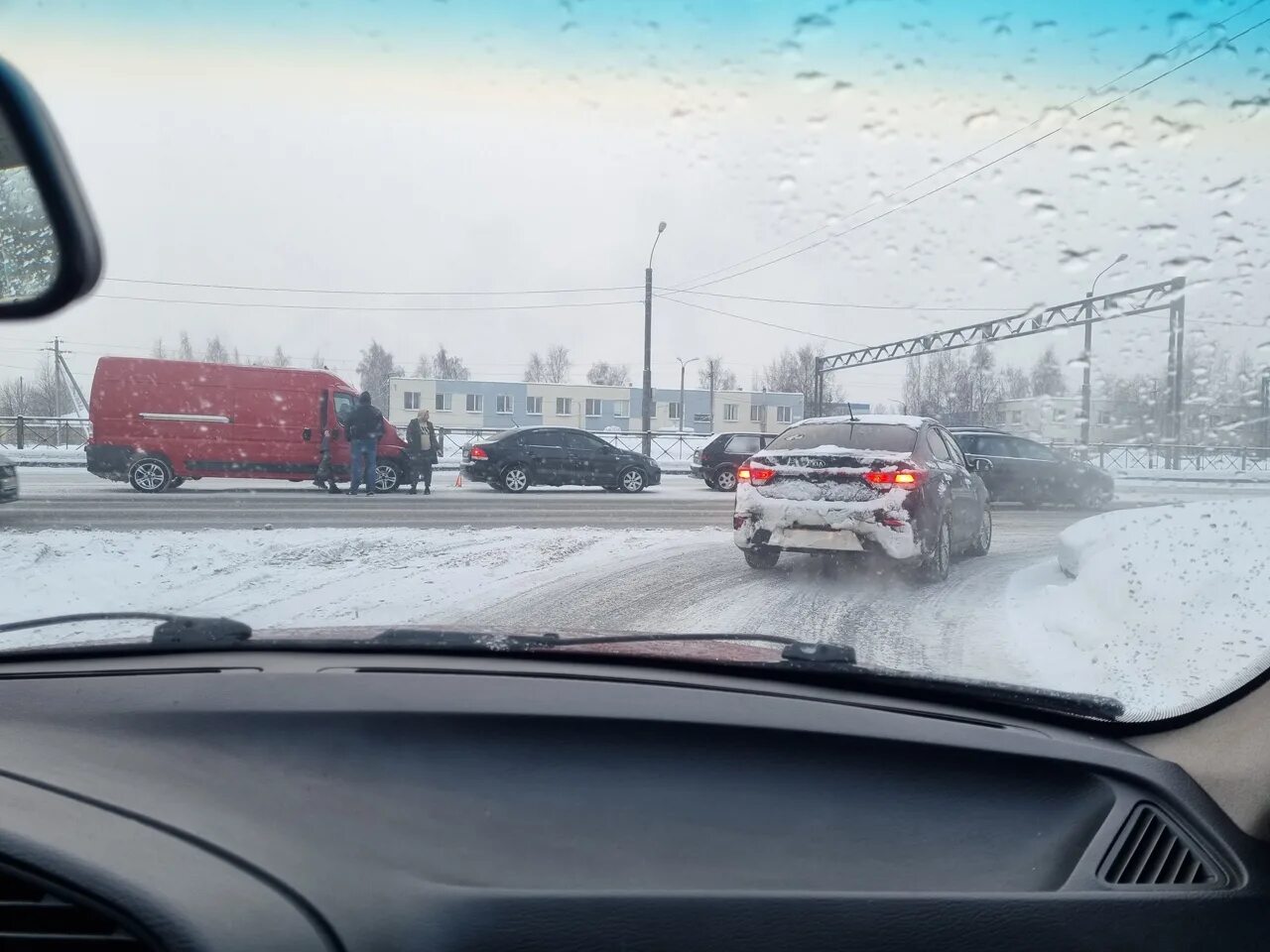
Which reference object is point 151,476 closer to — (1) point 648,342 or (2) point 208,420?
(2) point 208,420

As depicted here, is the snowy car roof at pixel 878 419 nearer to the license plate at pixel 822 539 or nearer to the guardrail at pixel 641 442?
the license plate at pixel 822 539

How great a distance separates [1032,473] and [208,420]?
222 inches

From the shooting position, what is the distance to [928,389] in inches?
201

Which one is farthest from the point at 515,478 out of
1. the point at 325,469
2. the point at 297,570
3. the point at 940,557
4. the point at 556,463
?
the point at 940,557

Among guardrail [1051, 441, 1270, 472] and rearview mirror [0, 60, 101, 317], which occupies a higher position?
rearview mirror [0, 60, 101, 317]

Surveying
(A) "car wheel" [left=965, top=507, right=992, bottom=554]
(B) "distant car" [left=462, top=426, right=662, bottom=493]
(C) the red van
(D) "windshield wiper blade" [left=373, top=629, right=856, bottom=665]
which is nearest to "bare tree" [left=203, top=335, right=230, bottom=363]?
(C) the red van

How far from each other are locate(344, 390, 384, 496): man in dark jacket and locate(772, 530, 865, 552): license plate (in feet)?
9.39

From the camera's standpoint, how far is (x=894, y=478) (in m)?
6.27

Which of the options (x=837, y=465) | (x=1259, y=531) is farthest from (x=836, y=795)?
(x=837, y=465)

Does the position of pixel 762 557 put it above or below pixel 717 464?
below

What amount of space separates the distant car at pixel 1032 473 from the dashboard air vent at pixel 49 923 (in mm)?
5048

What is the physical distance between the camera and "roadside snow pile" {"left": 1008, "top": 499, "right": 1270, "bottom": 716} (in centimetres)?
287

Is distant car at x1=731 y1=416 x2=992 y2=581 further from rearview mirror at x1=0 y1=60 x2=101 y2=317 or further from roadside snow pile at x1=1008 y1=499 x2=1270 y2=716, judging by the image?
rearview mirror at x1=0 y1=60 x2=101 y2=317

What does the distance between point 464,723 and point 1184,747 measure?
1775 millimetres
